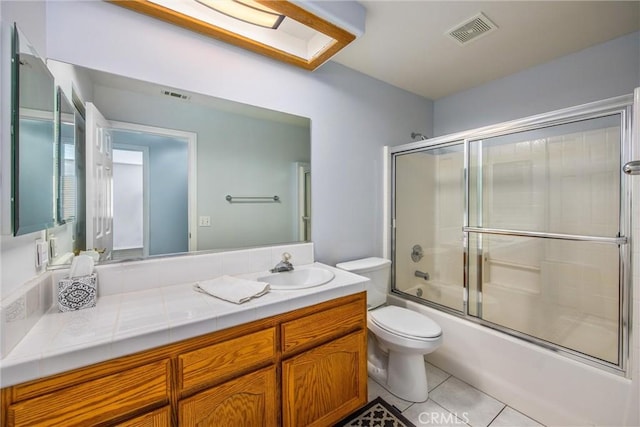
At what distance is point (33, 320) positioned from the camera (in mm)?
951

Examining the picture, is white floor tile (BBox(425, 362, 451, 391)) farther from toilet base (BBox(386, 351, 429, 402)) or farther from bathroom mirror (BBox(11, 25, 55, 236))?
bathroom mirror (BBox(11, 25, 55, 236))

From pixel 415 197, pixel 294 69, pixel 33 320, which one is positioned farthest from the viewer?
pixel 415 197

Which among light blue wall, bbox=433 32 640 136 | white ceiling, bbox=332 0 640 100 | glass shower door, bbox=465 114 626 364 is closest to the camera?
white ceiling, bbox=332 0 640 100

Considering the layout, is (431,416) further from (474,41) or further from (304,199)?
(474,41)

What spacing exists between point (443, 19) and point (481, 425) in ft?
7.82

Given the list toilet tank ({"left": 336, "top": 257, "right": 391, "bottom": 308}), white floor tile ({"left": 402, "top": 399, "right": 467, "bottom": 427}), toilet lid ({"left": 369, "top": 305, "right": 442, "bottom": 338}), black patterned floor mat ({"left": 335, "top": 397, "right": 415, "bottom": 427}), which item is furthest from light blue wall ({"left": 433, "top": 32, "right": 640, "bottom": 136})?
black patterned floor mat ({"left": 335, "top": 397, "right": 415, "bottom": 427})

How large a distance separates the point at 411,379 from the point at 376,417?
326mm

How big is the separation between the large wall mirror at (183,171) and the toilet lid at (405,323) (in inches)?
30.2

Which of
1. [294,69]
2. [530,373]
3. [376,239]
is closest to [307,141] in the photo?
[294,69]

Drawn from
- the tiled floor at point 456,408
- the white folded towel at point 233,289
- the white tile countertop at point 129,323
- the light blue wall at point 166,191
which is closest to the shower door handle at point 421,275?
the tiled floor at point 456,408

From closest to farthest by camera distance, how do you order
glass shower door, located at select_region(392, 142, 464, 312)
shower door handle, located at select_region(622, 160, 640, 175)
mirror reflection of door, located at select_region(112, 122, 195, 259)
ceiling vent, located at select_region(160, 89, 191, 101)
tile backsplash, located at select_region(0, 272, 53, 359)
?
tile backsplash, located at select_region(0, 272, 53, 359) → shower door handle, located at select_region(622, 160, 640, 175) → mirror reflection of door, located at select_region(112, 122, 195, 259) → ceiling vent, located at select_region(160, 89, 191, 101) → glass shower door, located at select_region(392, 142, 464, 312)

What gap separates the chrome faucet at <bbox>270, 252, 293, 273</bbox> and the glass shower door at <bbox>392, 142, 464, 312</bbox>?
1.15 meters

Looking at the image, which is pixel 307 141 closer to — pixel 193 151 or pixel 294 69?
pixel 294 69

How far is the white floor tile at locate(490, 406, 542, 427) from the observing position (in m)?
1.54
